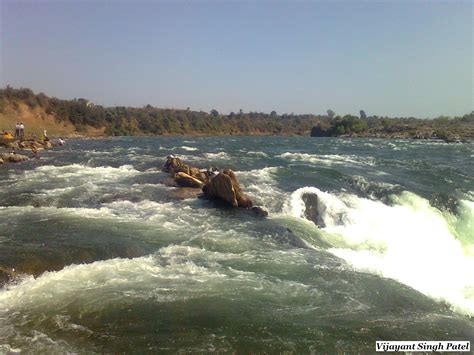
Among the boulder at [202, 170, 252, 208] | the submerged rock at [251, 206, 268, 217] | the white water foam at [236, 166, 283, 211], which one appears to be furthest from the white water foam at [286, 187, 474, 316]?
the boulder at [202, 170, 252, 208]

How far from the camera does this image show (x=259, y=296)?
28.7 ft

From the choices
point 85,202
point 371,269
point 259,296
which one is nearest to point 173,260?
point 259,296

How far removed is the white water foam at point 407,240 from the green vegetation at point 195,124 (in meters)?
52.8

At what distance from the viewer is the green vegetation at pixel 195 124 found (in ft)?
250

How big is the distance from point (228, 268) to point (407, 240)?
8.70 m

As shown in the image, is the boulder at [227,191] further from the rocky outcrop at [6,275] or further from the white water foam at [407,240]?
the rocky outcrop at [6,275]

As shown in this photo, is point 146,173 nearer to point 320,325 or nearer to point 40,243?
point 40,243

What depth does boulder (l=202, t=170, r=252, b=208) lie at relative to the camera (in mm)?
16516

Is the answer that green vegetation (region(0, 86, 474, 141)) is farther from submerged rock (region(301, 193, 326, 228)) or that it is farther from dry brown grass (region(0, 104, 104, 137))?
submerged rock (region(301, 193, 326, 228))

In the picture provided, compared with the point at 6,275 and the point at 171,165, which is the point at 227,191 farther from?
the point at 6,275

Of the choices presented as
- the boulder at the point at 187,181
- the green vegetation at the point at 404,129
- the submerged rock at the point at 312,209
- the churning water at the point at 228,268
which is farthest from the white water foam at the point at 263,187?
the green vegetation at the point at 404,129

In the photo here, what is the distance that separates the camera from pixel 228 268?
10.2 meters

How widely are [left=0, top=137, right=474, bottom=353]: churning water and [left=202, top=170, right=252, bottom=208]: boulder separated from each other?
26.2 inches

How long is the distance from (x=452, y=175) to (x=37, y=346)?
27.2 meters
